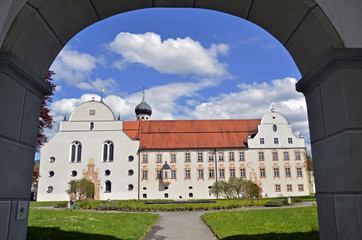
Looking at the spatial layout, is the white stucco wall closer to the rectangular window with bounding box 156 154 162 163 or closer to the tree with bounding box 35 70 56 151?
the rectangular window with bounding box 156 154 162 163

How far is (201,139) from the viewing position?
47938 mm

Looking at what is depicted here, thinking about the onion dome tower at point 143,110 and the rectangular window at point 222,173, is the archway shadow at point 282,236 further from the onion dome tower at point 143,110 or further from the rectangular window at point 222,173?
the onion dome tower at point 143,110

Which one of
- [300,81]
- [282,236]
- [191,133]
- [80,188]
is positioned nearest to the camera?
[300,81]

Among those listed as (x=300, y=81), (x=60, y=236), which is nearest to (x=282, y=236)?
(x=300, y=81)

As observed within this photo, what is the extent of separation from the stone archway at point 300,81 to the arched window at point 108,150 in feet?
140

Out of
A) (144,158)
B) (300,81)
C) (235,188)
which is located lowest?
(235,188)

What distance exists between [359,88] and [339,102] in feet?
0.92

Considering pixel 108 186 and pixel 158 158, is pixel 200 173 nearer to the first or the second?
pixel 158 158

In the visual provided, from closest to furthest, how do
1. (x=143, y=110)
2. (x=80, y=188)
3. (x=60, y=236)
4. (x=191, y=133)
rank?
(x=60, y=236) < (x=80, y=188) < (x=191, y=133) < (x=143, y=110)

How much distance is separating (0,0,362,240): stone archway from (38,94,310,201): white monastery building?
1627 inches

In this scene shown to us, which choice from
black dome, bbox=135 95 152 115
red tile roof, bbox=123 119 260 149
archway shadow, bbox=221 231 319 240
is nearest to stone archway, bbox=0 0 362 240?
archway shadow, bbox=221 231 319 240

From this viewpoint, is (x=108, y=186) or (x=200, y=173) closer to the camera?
(x=108, y=186)

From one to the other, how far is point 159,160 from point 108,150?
823 centimetres

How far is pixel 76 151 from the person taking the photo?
4597 centimetres
